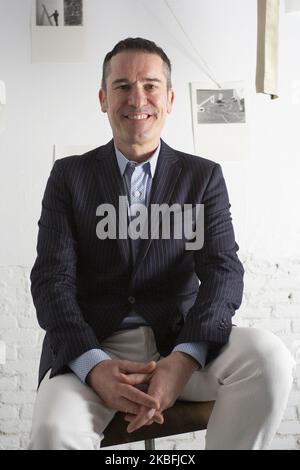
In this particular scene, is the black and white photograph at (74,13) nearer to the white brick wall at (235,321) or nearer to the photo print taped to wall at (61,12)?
the photo print taped to wall at (61,12)

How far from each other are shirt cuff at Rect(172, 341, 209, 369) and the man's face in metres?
0.64

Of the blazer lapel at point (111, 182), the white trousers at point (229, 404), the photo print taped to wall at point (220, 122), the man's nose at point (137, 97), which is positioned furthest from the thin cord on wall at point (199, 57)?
the white trousers at point (229, 404)

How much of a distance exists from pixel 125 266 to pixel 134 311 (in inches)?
5.1

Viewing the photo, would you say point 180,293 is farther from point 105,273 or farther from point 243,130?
point 243,130

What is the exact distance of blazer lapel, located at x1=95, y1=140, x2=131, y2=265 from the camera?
5.59 ft

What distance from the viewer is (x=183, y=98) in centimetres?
259

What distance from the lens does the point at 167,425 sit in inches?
59.7

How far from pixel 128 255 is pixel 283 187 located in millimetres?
1188

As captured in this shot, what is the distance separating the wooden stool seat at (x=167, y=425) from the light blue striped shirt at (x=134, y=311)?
13 centimetres

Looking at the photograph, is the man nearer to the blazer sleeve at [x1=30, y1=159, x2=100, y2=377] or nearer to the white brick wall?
the blazer sleeve at [x1=30, y1=159, x2=100, y2=377]

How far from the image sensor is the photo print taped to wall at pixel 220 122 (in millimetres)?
2613

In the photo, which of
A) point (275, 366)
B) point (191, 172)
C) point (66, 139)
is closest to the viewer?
point (275, 366)

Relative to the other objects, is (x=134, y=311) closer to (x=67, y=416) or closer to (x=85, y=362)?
(x=85, y=362)
